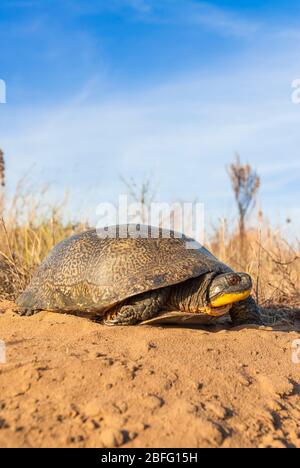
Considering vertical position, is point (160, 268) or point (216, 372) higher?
point (160, 268)

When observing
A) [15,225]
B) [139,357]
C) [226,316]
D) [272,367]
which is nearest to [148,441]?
[139,357]

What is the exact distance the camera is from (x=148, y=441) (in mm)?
2672

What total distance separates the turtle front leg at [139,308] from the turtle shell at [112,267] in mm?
124

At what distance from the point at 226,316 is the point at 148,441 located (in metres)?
2.91

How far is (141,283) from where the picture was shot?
4438 mm

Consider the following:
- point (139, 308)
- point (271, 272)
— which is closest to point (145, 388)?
point (139, 308)

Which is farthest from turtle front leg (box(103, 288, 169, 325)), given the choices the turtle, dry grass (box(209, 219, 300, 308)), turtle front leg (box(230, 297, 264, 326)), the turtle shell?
dry grass (box(209, 219, 300, 308))

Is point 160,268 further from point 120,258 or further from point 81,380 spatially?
point 81,380

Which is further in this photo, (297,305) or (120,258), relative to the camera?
(297,305)

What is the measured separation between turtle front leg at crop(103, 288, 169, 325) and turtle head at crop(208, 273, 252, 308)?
0.47 metres

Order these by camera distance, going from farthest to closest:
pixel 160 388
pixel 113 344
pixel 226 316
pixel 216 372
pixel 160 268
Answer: pixel 226 316 → pixel 160 268 → pixel 113 344 → pixel 216 372 → pixel 160 388

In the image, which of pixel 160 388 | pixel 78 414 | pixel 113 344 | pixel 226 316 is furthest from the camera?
pixel 226 316

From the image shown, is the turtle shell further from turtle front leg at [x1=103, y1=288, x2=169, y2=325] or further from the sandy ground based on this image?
the sandy ground

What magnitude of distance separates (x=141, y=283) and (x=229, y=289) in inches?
31.2
